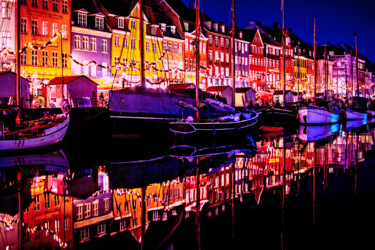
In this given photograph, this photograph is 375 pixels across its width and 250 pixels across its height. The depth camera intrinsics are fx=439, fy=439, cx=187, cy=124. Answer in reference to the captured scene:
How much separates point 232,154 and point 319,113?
29.9 metres

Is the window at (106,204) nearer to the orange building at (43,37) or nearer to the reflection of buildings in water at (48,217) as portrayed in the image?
the reflection of buildings in water at (48,217)

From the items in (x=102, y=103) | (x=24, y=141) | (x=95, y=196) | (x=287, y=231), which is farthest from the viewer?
(x=102, y=103)

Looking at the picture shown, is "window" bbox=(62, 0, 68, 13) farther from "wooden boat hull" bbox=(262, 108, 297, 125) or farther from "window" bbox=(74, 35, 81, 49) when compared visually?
"wooden boat hull" bbox=(262, 108, 297, 125)

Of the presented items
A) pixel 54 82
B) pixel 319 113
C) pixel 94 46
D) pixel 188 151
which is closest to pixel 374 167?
pixel 188 151

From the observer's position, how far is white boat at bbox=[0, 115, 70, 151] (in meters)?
22.8

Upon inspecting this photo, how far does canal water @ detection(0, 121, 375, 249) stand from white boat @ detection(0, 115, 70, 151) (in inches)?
26.8

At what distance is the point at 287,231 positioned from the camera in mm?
9469

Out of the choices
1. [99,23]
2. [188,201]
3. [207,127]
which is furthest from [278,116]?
[188,201]

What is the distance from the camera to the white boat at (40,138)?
74.7 feet

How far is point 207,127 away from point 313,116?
2415 centimetres

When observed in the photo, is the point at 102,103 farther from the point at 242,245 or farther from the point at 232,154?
the point at 242,245

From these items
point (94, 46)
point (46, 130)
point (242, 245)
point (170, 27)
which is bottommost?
point (242, 245)

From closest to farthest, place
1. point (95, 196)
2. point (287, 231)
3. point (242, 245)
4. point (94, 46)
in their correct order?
point (242, 245) < point (287, 231) < point (95, 196) < point (94, 46)

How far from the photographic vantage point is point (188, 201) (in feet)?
41.9
